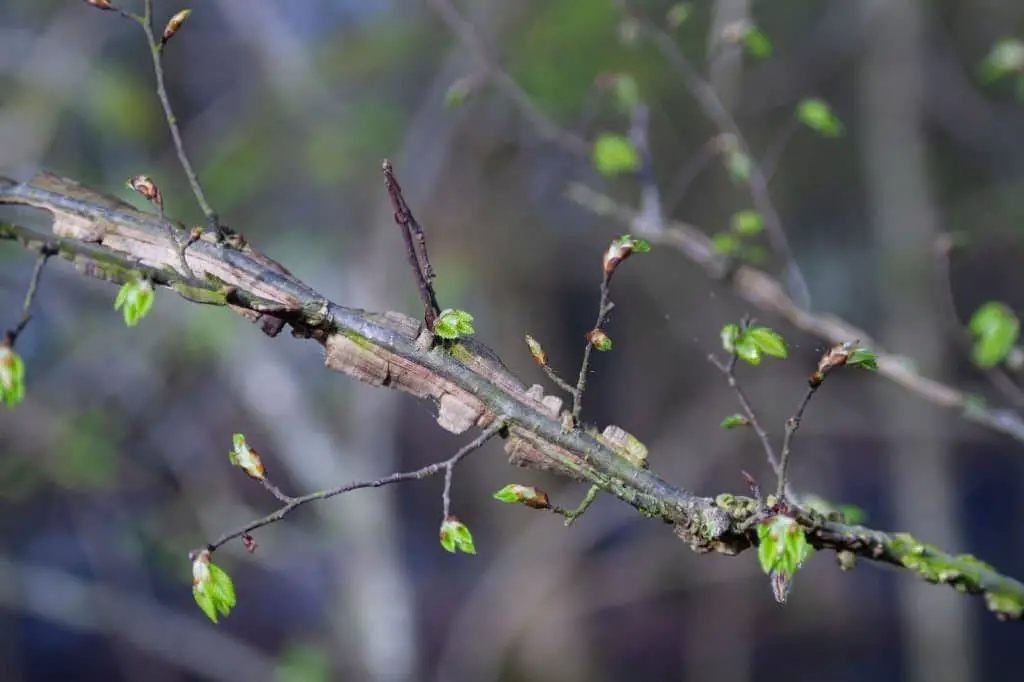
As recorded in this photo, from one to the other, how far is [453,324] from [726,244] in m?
0.98

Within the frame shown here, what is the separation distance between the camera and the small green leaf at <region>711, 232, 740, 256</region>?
5.58 ft

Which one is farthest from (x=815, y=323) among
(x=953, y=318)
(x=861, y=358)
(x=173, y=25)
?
(x=173, y=25)

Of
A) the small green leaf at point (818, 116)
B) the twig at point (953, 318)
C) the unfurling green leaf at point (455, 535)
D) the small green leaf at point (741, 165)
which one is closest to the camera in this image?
the unfurling green leaf at point (455, 535)

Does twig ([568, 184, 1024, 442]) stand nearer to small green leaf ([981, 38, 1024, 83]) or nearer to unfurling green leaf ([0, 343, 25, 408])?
small green leaf ([981, 38, 1024, 83])

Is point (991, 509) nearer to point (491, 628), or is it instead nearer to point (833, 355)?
point (491, 628)

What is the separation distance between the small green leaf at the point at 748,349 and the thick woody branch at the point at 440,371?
17 cm

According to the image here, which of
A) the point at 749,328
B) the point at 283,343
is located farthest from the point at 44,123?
the point at 749,328

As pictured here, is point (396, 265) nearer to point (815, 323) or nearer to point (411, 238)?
point (815, 323)

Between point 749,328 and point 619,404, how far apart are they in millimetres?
5965

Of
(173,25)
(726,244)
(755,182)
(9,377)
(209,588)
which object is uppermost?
(755,182)

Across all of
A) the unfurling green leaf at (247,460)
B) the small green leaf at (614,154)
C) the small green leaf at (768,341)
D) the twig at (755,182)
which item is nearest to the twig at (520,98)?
the small green leaf at (614,154)

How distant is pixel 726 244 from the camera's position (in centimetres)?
171

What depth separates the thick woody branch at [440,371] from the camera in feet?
3.03

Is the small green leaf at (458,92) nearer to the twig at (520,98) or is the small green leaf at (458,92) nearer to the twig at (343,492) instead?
the twig at (520,98)
